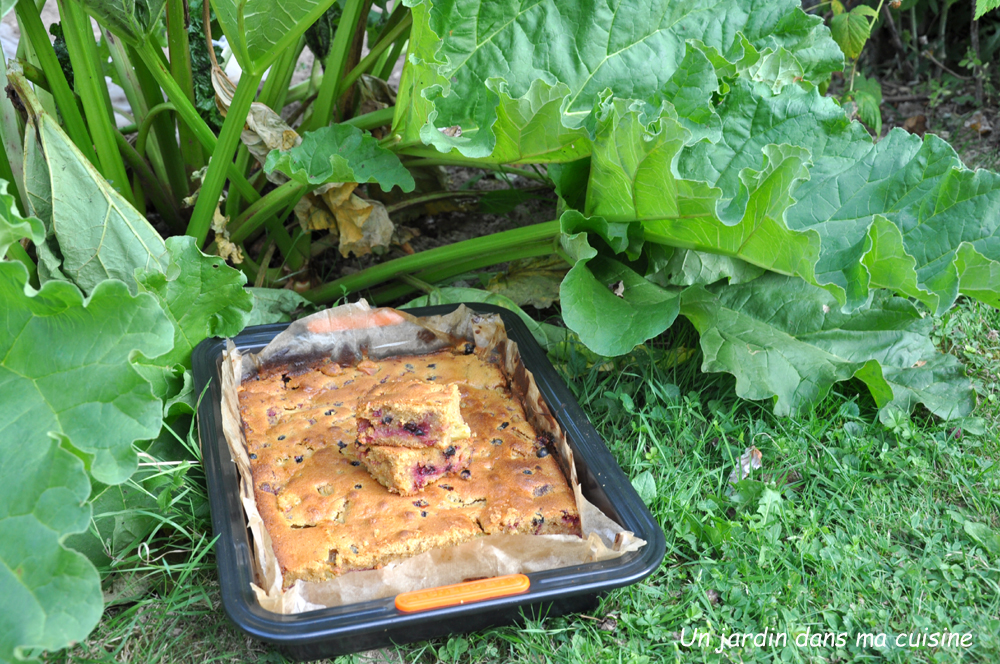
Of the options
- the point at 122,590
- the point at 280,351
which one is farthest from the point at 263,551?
the point at 280,351

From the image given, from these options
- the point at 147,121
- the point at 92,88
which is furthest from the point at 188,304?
the point at 147,121

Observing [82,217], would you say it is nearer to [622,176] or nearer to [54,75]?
[54,75]

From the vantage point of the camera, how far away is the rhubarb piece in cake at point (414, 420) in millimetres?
1604

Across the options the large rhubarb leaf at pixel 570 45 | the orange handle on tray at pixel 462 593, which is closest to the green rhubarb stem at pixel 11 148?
the large rhubarb leaf at pixel 570 45

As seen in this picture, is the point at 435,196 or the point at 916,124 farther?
the point at 916,124

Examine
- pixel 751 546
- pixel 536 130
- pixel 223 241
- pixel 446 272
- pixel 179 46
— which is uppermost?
pixel 179 46

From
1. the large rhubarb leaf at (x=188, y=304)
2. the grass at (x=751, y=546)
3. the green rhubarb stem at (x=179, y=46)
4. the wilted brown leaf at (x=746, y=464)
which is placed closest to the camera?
the grass at (x=751, y=546)

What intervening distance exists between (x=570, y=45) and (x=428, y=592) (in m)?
1.28

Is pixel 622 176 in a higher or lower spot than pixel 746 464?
higher

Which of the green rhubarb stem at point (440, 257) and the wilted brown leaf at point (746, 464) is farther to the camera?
the green rhubarb stem at point (440, 257)

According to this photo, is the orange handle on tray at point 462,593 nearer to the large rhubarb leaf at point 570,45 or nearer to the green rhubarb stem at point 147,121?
the large rhubarb leaf at point 570,45

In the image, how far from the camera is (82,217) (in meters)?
1.84

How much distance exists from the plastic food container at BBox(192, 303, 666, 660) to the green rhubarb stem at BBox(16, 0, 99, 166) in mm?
863

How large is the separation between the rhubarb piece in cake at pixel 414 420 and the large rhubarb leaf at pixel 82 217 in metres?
0.67
